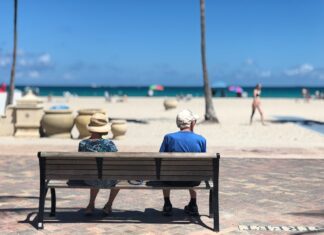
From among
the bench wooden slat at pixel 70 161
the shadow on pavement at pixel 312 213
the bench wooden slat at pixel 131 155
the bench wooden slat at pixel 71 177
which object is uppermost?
the bench wooden slat at pixel 131 155

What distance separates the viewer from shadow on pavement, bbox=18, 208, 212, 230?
20.1ft

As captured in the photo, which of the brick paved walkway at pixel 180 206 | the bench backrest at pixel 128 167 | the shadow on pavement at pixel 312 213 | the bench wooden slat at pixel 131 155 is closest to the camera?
the bench wooden slat at pixel 131 155

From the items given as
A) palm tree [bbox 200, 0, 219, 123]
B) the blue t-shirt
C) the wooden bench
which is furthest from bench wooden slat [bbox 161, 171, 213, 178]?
palm tree [bbox 200, 0, 219, 123]

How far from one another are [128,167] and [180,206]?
1.50m

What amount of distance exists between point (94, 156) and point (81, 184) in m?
0.53

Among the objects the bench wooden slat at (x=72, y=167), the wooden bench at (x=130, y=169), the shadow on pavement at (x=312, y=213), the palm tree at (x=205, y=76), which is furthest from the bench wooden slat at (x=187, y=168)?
the palm tree at (x=205, y=76)

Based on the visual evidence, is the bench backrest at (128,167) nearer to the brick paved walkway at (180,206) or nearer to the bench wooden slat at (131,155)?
the bench wooden slat at (131,155)

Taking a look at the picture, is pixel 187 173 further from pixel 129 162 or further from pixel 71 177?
pixel 71 177

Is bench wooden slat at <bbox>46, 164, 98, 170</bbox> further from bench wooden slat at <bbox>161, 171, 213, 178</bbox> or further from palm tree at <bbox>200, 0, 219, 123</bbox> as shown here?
palm tree at <bbox>200, 0, 219, 123</bbox>

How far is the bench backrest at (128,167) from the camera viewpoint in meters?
5.70

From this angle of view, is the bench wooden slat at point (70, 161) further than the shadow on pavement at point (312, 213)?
No

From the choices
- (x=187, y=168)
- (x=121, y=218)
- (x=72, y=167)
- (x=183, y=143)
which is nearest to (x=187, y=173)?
(x=187, y=168)

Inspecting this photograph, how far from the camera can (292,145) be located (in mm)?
14734

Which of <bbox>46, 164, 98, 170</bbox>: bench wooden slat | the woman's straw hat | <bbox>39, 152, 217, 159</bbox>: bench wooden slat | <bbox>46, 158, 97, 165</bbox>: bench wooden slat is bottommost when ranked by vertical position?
<bbox>46, 164, 98, 170</bbox>: bench wooden slat
